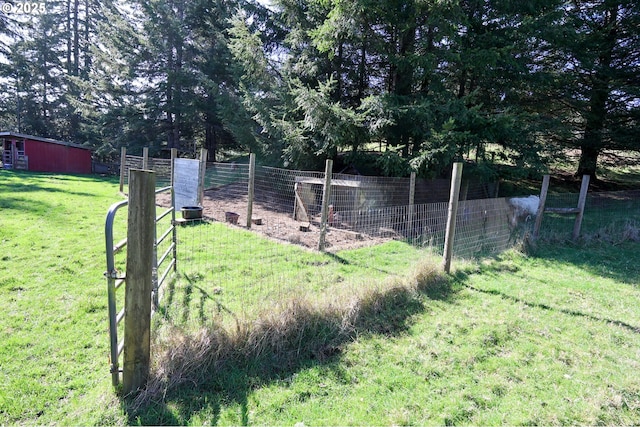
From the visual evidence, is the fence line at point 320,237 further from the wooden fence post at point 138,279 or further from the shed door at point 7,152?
the shed door at point 7,152

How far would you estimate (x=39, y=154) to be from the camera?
20688 mm

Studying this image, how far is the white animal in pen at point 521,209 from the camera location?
7969 millimetres

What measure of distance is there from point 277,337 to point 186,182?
6.42 m

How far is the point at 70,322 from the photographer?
3.07 metres

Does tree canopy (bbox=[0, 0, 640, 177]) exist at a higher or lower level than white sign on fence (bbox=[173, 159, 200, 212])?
higher

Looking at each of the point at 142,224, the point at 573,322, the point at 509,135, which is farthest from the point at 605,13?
the point at 142,224

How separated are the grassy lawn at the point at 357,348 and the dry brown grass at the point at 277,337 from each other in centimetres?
4

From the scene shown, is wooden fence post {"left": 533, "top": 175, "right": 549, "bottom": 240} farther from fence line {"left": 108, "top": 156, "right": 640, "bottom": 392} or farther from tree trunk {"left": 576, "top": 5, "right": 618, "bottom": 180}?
tree trunk {"left": 576, "top": 5, "right": 618, "bottom": 180}

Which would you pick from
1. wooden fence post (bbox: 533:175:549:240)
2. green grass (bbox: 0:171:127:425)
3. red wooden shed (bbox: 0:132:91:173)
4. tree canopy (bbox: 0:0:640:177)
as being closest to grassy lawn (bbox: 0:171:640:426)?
green grass (bbox: 0:171:127:425)

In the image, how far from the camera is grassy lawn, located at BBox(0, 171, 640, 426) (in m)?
2.21

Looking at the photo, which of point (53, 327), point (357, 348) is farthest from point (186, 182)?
point (357, 348)

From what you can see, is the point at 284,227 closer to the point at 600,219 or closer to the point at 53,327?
the point at 53,327

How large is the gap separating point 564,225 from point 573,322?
22.6 feet

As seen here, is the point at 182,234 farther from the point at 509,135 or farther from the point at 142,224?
the point at 509,135
